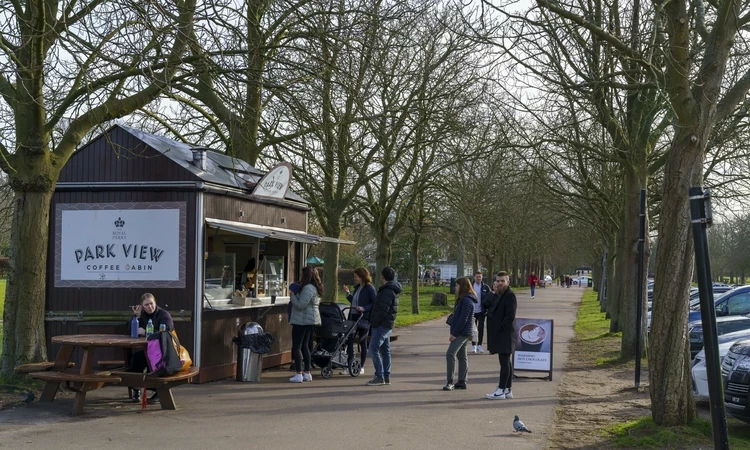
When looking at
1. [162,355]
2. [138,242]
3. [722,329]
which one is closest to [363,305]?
[138,242]

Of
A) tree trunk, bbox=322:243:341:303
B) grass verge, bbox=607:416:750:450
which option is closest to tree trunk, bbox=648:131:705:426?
grass verge, bbox=607:416:750:450

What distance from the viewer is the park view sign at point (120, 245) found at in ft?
41.5

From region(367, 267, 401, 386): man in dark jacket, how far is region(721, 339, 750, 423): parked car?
4.98 m

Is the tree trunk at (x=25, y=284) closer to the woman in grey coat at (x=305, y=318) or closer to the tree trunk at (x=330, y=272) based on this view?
the woman in grey coat at (x=305, y=318)

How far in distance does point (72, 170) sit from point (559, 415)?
811 cm

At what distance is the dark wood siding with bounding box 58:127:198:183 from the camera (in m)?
12.7

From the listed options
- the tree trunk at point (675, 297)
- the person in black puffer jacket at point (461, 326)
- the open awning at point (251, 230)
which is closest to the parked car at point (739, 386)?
the tree trunk at point (675, 297)

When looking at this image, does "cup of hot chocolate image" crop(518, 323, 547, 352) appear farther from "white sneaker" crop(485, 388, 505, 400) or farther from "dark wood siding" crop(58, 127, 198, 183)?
"dark wood siding" crop(58, 127, 198, 183)

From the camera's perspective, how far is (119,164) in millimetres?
12891

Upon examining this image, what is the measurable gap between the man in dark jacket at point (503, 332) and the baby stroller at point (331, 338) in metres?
3.03

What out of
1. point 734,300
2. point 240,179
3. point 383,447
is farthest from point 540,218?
point 383,447

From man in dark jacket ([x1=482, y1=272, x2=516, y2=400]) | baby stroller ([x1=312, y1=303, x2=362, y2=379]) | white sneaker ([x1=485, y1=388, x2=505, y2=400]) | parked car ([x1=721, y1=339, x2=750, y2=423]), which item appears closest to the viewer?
parked car ([x1=721, y1=339, x2=750, y2=423])

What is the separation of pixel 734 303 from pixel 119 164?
14.1 metres

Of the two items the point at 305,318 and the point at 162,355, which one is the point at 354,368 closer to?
the point at 305,318
